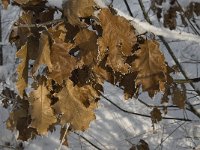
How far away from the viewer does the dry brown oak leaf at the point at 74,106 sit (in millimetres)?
953

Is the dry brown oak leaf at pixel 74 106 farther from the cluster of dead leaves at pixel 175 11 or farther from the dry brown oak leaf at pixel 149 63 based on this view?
the cluster of dead leaves at pixel 175 11

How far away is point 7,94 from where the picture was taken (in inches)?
120

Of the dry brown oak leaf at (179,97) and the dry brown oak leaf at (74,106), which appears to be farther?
the dry brown oak leaf at (179,97)

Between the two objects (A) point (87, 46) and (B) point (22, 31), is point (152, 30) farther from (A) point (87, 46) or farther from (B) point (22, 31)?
(B) point (22, 31)

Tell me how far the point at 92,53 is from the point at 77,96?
12 cm

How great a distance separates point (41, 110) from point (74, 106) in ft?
0.32

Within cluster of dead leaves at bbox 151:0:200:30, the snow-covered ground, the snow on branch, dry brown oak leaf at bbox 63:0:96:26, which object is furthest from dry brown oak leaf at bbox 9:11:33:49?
the snow-covered ground

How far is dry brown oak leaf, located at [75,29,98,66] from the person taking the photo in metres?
0.92

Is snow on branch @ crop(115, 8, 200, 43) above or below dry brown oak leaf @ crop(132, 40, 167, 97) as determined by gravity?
above

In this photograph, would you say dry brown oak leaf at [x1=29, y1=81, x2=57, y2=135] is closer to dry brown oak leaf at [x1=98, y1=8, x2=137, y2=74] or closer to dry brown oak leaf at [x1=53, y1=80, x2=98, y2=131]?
dry brown oak leaf at [x1=53, y1=80, x2=98, y2=131]

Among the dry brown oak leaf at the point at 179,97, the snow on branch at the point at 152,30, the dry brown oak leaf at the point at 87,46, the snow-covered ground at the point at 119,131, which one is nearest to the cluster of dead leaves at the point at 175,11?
the dry brown oak leaf at the point at 179,97

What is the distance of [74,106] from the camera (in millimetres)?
954

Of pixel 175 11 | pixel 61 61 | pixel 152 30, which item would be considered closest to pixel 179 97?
pixel 175 11

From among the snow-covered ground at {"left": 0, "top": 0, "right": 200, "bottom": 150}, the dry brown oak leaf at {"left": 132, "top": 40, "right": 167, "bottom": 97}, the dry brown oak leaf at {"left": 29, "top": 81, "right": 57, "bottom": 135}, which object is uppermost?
the dry brown oak leaf at {"left": 132, "top": 40, "right": 167, "bottom": 97}
